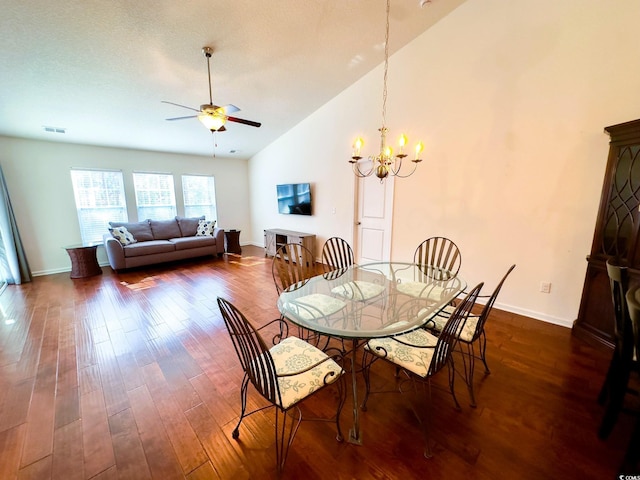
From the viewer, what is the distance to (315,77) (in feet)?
12.1

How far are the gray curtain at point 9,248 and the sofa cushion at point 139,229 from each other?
1.21m

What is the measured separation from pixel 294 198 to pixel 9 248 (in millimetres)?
4644

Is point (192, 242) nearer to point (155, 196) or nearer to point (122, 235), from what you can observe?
point (122, 235)

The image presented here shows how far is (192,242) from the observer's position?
529 cm

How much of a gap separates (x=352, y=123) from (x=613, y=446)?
14.2 ft

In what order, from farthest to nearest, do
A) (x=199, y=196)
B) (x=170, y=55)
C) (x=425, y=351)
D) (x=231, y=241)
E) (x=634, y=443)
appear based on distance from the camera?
(x=199, y=196) → (x=231, y=241) → (x=170, y=55) → (x=425, y=351) → (x=634, y=443)

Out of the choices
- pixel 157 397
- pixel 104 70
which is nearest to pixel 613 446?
pixel 157 397

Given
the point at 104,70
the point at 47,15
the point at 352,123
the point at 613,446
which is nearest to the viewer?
the point at 613,446

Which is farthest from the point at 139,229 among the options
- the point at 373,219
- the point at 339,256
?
the point at 373,219

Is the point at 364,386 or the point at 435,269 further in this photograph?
the point at 435,269

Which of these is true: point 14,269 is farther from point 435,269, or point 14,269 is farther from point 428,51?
point 428,51

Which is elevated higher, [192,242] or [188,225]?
[188,225]

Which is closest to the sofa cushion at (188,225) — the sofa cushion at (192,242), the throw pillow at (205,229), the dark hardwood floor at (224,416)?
the throw pillow at (205,229)

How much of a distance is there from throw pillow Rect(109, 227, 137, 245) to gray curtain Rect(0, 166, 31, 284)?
46.7 inches
